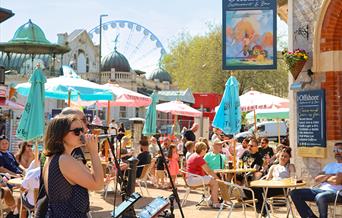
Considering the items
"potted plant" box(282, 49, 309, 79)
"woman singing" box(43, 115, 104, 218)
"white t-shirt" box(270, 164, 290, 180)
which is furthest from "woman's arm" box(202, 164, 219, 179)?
"woman singing" box(43, 115, 104, 218)

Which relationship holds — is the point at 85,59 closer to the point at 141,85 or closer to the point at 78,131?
the point at 141,85

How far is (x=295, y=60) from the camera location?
828cm

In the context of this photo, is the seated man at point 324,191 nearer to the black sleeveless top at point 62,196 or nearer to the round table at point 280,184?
the round table at point 280,184

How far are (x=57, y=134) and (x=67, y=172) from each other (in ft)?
0.99

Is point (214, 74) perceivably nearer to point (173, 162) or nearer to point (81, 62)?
point (81, 62)

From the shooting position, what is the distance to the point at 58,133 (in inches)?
133

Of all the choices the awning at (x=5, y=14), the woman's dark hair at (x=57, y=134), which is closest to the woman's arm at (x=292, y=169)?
the woman's dark hair at (x=57, y=134)

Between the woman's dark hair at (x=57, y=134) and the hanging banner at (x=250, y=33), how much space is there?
596 centimetres

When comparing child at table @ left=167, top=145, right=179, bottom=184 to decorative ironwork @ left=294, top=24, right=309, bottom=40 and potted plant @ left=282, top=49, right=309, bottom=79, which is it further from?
decorative ironwork @ left=294, top=24, right=309, bottom=40

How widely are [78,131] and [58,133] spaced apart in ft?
0.45

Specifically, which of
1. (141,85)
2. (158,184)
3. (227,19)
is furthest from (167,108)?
(141,85)

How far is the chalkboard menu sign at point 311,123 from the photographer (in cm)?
802

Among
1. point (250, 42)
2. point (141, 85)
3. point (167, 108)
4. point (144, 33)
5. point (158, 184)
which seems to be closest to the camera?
point (250, 42)

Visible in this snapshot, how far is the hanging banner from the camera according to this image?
881cm
